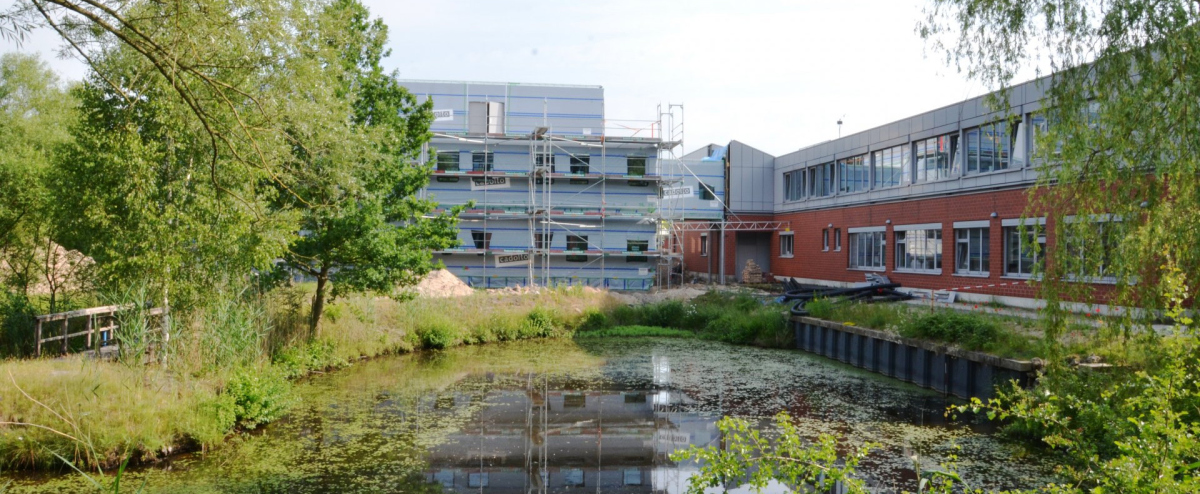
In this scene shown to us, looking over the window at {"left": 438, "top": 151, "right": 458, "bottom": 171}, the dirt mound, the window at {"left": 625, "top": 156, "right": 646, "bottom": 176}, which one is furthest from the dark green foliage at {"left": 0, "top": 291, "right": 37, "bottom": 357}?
the window at {"left": 625, "top": 156, "right": 646, "bottom": 176}

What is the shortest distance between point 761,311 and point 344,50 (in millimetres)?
11150

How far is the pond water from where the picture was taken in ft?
26.1

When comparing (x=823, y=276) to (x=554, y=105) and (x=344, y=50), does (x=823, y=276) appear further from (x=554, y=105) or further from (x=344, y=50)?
(x=344, y=50)

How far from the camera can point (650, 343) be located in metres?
19.6

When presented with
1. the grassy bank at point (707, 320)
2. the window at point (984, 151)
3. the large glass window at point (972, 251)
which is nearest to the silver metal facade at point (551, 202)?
the grassy bank at point (707, 320)

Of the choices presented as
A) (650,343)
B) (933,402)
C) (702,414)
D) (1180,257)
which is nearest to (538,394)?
(702,414)

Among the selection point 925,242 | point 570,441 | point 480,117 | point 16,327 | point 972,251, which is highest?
point 480,117

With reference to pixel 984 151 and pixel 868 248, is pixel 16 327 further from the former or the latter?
pixel 868 248

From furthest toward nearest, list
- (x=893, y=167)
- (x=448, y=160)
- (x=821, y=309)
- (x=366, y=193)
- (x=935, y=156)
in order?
1. (x=448, y=160)
2. (x=893, y=167)
3. (x=935, y=156)
4. (x=821, y=309)
5. (x=366, y=193)

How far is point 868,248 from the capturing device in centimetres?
2708

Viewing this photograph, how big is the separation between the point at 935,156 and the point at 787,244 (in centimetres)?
1045

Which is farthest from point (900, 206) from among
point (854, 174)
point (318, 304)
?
point (318, 304)

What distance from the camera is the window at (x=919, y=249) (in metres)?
23.2

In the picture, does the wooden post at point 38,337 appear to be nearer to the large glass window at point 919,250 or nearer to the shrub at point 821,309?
the shrub at point 821,309
